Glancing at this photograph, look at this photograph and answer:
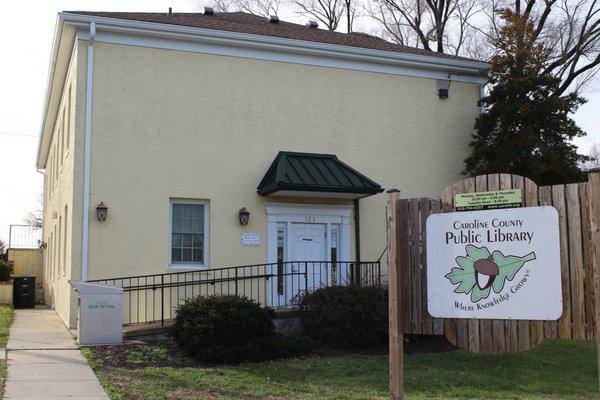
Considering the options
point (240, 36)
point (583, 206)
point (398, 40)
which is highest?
point (398, 40)

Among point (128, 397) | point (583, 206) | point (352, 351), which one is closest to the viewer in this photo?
point (583, 206)

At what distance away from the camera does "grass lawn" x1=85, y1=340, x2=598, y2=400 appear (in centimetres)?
823

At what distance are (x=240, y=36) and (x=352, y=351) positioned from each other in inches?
289

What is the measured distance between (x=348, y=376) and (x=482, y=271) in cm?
352

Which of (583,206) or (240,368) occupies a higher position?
(583,206)

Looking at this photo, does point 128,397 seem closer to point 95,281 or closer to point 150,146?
point 95,281

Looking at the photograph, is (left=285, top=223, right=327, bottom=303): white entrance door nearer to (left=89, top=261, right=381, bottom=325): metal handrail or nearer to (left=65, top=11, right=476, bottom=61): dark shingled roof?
(left=89, top=261, right=381, bottom=325): metal handrail

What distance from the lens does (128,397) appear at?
7746 mm

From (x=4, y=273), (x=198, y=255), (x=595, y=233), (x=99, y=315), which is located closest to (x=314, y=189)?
(x=198, y=255)

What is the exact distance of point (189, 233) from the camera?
14.7 metres

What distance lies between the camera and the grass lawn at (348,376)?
823 cm

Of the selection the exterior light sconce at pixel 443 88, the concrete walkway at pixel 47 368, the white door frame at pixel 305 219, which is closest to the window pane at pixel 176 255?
the white door frame at pixel 305 219

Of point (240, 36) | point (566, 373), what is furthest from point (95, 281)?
point (566, 373)

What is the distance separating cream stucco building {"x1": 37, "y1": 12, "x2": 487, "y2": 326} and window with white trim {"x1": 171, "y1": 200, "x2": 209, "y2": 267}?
2cm
